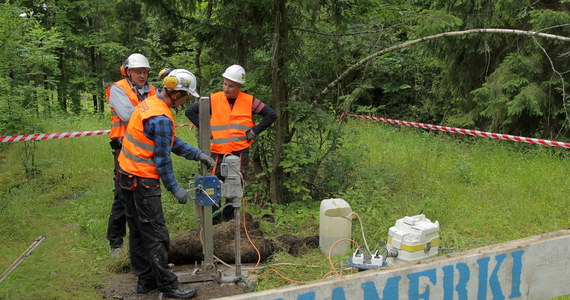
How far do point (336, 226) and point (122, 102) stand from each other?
2651mm

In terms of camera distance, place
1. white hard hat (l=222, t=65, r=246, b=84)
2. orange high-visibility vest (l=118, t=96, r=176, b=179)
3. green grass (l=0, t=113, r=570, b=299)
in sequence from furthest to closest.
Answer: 1. white hard hat (l=222, t=65, r=246, b=84)
2. green grass (l=0, t=113, r=570, b=299)
3. orange high-visibility vest (l=118, t=96, r=176, b=179)

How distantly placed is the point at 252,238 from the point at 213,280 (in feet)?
3.12

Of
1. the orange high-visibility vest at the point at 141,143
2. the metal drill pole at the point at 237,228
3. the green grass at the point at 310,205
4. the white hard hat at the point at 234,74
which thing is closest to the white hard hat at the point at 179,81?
the orange high-visibility vest at the point at 141,143

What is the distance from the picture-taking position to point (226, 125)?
563 centimetres

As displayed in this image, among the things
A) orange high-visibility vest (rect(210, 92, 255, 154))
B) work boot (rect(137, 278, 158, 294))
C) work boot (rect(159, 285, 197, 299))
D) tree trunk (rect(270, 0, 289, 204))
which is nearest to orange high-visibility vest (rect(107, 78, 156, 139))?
orange high-visibility vest (rect(210, 92, 255, 154))

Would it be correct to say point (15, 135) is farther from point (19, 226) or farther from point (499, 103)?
point (499, 103)

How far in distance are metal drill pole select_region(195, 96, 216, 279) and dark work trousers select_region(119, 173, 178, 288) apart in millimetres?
373

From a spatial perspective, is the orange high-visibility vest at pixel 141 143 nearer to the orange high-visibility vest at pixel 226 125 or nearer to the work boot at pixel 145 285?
the work boot at pixel 145 285

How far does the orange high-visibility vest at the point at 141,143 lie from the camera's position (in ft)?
12.6

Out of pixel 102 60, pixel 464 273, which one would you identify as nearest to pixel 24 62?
pixel 464 273

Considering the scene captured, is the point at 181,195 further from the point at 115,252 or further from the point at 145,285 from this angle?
the point at 115,252

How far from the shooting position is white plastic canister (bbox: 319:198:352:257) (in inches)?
199

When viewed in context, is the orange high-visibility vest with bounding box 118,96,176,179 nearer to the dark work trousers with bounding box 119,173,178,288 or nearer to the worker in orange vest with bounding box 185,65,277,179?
the dark work trousers with bounding box 119,173,178,288

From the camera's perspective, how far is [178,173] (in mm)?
8078
